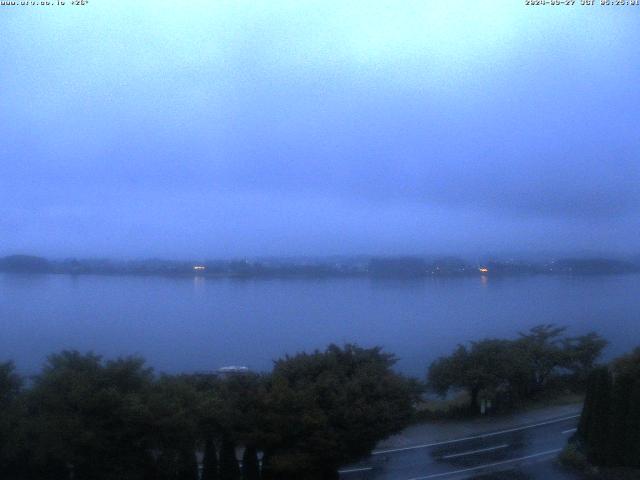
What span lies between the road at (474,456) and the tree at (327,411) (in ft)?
6.80

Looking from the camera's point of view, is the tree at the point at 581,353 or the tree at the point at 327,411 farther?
the tree at the point at 581,353

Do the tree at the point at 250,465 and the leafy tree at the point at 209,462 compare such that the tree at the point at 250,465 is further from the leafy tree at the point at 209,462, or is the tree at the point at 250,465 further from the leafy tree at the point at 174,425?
the leafy tree at the point at 174,425

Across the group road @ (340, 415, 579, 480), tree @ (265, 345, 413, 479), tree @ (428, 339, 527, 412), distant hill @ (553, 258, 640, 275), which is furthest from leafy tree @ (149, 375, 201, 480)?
distant hill @ (553, 258, 640, 275)

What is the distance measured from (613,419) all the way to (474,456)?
129 inches

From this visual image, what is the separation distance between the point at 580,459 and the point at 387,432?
410cm

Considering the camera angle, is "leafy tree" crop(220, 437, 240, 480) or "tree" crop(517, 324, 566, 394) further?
"tree" crop(517, 324, 566, 394)

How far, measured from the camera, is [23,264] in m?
27.0

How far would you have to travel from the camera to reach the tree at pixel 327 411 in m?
11.6

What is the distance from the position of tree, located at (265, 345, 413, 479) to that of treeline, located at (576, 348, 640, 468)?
3.78 metres

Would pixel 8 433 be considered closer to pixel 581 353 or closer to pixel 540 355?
pixel 540 355

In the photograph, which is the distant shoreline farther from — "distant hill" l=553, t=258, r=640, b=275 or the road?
the road

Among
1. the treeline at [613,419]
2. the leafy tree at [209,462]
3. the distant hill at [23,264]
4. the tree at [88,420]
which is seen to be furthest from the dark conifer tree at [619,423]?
the distant hill at [23,264]

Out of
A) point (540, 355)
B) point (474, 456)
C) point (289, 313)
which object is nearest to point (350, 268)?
point (289, 313)

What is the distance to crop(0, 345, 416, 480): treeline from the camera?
34.3 feet
